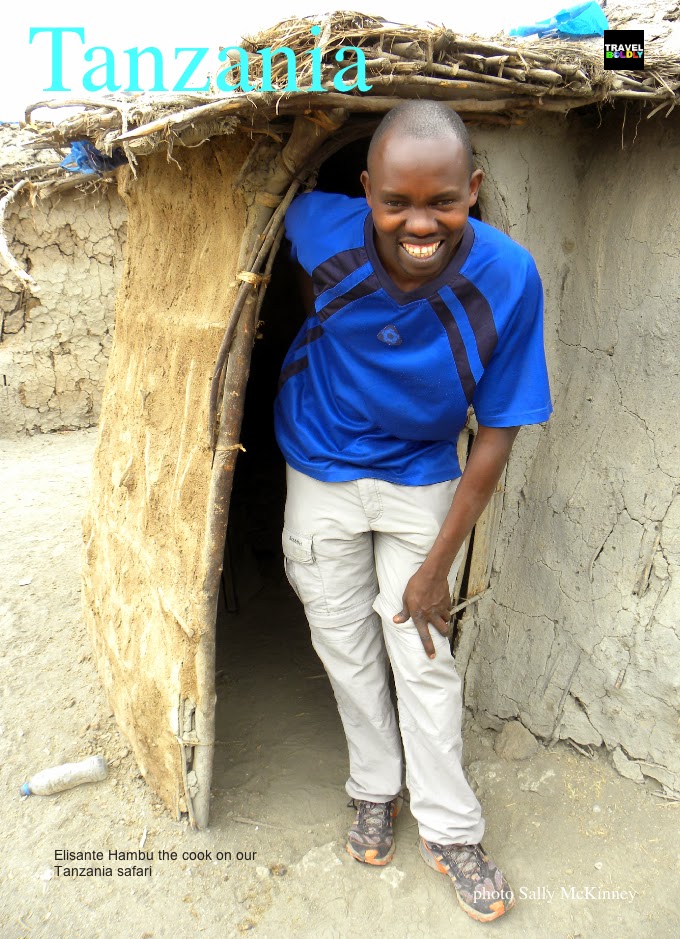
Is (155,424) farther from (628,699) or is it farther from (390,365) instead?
(628,699)

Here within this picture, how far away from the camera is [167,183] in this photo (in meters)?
2.54

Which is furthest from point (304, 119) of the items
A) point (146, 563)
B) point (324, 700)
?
point (324, 700)

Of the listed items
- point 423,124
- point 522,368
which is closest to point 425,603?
point 522,368

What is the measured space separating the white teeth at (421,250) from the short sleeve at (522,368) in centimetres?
24

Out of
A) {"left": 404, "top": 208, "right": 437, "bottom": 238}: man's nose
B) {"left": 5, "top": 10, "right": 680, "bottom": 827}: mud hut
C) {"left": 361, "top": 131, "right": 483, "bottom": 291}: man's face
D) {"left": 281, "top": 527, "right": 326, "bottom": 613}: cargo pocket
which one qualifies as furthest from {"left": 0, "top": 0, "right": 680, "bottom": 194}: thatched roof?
{"left": 281, "top": 527, "right": 326, "bottom": 613}: cargo pocket

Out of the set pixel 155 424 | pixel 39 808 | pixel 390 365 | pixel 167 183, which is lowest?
pixel 39 808

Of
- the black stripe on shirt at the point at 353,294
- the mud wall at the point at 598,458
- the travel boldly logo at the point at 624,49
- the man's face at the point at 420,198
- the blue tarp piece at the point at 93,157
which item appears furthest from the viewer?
the blue tarp piece at the point at 93,157

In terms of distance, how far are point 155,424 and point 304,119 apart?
1.11 meters

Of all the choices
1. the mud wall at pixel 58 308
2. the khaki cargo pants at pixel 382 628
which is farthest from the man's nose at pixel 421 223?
the mud wall at pixel 58 308

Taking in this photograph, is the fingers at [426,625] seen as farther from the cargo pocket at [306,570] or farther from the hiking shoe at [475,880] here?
the hiking shoe at [475,880]

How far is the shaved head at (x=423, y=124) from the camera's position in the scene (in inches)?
67.7

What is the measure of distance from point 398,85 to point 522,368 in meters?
0.74

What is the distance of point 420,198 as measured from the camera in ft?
5.76

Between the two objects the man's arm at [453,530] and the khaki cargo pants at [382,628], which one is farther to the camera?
the khaki cargo pants at [382,628]
